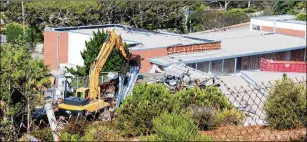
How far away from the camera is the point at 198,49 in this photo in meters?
10.8

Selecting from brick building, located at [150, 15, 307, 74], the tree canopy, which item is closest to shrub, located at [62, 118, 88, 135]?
the tree canopy

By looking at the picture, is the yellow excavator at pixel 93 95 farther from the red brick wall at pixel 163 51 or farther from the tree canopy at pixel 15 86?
the red brick wall at pixel 163 51

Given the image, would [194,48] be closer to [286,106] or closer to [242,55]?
[242,55]

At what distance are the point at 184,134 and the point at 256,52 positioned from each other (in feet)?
26.2

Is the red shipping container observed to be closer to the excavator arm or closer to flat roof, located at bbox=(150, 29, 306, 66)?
flat roof, located at bbox=(150, 29, 306, 66)

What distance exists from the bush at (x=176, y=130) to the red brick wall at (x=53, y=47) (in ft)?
32.3

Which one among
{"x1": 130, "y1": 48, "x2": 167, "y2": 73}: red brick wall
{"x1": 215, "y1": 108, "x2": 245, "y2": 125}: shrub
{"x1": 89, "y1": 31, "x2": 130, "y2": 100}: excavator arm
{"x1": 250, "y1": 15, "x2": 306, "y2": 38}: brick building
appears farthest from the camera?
{"x1": 250, "y1": 15, "x2": 306, "y2": 38}: brick building

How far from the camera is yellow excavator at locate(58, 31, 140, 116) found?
624 cm

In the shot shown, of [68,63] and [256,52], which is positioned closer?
[256,52]

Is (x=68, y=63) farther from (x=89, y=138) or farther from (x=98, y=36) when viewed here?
(x=89, y=138)

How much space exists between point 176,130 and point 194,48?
349 inches

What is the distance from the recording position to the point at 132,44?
1023cm

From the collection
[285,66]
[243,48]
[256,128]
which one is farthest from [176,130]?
[243,48]

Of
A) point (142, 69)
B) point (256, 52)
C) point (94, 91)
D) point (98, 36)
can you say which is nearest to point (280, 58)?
point (256, 52)
